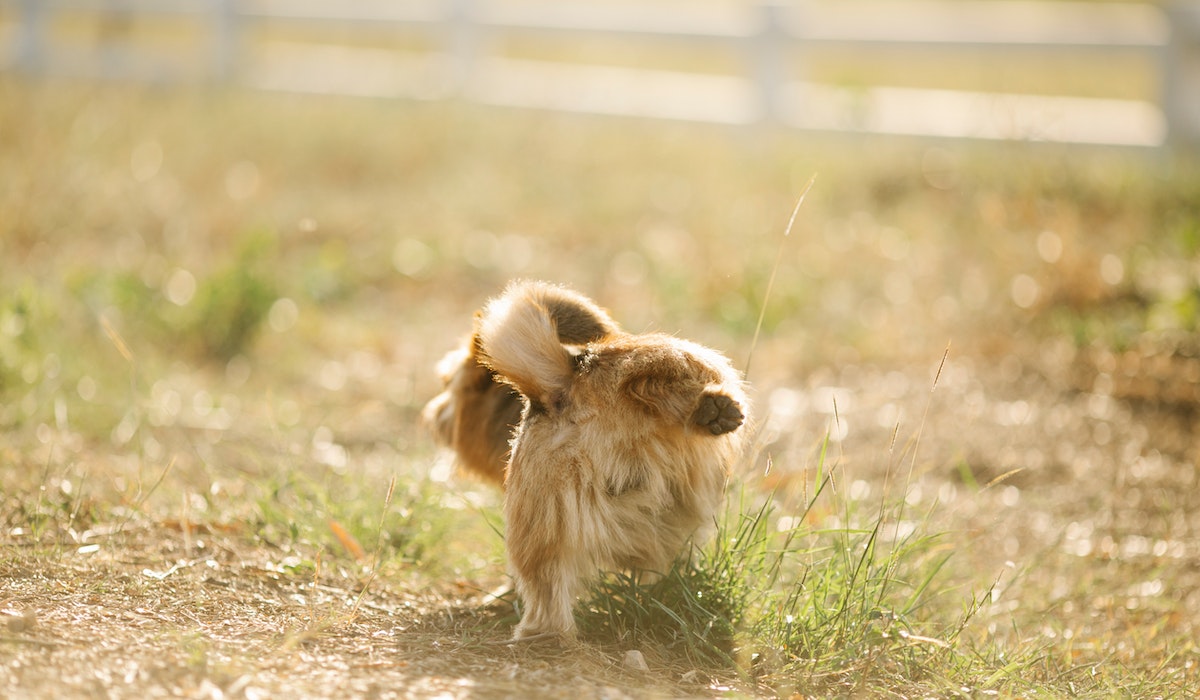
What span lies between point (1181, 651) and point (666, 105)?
824 centimetres

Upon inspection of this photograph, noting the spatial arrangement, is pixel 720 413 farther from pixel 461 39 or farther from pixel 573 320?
pixel 461 39

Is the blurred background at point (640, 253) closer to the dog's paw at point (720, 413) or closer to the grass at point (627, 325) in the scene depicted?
the grass at point (627, 325)

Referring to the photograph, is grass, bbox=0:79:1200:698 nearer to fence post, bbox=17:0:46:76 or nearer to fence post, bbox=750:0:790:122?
fence post, bbox=750:0:790:122

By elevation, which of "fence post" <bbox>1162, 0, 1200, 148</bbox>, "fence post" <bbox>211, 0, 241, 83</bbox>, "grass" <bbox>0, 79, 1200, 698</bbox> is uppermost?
"fence post" <bbox>211, 0, 241, 83</bbox>

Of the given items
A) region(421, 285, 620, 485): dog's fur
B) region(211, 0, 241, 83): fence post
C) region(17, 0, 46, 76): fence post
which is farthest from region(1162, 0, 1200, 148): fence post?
region(17, 0, 46, 76): fence post

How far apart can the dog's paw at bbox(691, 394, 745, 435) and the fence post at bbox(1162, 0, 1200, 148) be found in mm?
7234

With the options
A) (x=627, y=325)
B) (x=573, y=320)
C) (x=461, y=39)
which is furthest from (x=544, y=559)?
(x=461, y=39)

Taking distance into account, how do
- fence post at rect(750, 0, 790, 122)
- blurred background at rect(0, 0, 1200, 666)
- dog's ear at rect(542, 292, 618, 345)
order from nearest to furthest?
dog's ear at rect(542, 292, 618, 345)
blurred background at rect(0, 0, 1200, 666)
fence post at rect(750, 0, 790, 122)

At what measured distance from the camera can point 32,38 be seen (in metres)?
12.9

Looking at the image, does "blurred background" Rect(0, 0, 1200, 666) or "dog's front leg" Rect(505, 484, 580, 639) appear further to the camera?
"blurred background" Rect(0, 0, 1200, 666)

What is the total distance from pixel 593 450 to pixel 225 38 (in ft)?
36.5

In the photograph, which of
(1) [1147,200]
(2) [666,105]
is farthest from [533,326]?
(2) [666,105]

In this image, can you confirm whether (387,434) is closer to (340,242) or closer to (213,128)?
(340,242)

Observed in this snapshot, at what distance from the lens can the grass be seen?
118 inches
